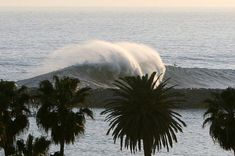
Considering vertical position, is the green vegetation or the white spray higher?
the white spray

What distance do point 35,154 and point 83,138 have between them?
1142 inches

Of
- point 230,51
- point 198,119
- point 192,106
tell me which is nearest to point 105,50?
point 192,106

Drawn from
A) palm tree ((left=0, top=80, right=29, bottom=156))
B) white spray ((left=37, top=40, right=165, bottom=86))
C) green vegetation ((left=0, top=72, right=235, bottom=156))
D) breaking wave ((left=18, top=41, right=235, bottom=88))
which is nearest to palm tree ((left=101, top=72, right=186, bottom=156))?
green vegetation ((left=0, top=72, right=235, bottom=156))

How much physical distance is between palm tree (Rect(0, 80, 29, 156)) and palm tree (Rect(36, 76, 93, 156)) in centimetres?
97

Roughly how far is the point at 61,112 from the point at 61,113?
0.05 metres

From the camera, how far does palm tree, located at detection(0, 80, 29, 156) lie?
32500 mm

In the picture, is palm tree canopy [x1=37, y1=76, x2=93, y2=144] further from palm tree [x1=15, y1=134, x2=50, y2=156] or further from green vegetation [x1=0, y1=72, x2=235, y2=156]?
palm tree [x1=15, y1=134, x2=50, y2=156]

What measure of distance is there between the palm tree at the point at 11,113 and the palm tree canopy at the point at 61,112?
0.97 metres

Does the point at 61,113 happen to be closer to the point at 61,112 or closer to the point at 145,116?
the point at 61,112

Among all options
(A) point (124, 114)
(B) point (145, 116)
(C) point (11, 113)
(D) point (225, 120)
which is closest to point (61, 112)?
(C) point (11, 113)

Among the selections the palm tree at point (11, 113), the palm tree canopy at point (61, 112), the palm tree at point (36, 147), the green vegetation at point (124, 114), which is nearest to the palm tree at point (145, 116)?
the green vegetation at point (124, 114)

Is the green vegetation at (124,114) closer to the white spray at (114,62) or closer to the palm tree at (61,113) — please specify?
the palm tree at (61,113)

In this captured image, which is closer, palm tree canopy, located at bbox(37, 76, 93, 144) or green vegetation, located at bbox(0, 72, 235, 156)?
green vegetation, located at bbox(0, 72, 235, 156)

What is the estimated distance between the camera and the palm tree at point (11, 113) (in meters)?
32.5
